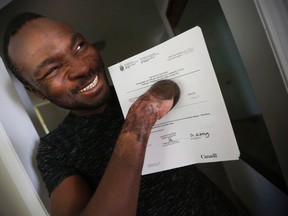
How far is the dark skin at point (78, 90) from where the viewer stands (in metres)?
0.40

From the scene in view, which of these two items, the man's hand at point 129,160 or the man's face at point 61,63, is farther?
the man's face at point 61,63

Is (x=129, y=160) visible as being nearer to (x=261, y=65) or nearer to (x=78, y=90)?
(x=78, y=90)

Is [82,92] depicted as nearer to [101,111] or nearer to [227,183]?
[101,111]

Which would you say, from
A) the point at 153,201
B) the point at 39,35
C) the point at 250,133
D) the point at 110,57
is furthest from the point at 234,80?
the point at 110,57

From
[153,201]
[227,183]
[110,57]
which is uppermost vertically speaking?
[110,57]

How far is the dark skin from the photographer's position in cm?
40

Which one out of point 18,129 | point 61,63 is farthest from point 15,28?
point 18,129

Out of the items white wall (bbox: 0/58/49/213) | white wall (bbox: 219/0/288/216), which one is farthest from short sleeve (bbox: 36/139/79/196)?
white wall (bbox: 219/0/288/216)

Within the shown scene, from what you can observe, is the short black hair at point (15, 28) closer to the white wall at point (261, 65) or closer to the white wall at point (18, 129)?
the white wall at point (18, 129)

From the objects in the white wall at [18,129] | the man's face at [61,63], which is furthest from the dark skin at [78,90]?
the white wall at [18,129]

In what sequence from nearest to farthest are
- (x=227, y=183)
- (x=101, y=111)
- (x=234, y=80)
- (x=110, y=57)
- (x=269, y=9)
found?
1. (x=269, y=9)
2. (x=101, y=111)
3. (x=234, y=80)
4. (x=227, y=183)
5. (x=110, y=57)

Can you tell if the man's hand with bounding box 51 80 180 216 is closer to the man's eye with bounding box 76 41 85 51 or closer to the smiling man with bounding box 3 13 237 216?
the smiling man with bounding box 3 13 237 216

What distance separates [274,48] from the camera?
1.37 feet

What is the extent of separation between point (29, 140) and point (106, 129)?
297mm
